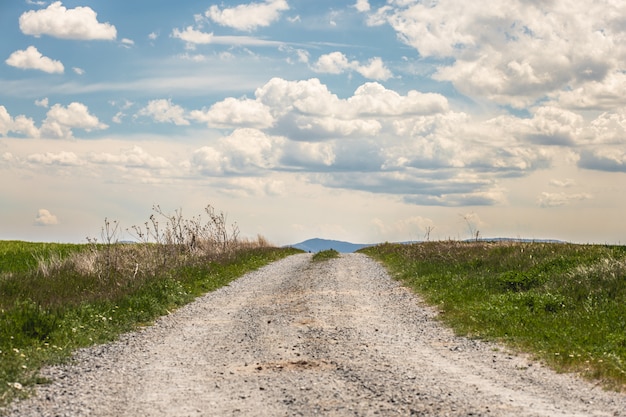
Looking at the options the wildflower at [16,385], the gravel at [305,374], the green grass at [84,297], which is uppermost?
the green grass at [84,297]

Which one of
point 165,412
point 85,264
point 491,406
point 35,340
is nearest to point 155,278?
point 85,264

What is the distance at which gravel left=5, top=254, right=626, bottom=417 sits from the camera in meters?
9.36

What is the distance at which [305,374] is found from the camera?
11.3m

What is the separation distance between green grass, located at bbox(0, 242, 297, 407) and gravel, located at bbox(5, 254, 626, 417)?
553mm

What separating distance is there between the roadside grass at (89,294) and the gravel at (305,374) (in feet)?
1.88

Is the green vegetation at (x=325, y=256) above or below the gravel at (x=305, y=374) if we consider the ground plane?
above

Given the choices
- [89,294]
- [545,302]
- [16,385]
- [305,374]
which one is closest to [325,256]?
[89,294]

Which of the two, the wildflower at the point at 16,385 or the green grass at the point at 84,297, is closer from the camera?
the wildflower at the point at 16,385

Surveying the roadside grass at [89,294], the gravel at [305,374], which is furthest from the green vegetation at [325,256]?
the gravel at [305,374]

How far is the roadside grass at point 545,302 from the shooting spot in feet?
42.6

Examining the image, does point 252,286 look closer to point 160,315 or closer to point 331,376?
point 160,315

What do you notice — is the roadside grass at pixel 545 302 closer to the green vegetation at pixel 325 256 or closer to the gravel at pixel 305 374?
the gravel at pixel 305 374

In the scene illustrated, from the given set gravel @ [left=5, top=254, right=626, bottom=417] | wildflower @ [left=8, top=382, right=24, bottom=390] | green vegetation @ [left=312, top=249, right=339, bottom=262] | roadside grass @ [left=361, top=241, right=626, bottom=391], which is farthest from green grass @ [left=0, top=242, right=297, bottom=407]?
roadside grass @ [left=361, top=241, right=626, bottom=391]

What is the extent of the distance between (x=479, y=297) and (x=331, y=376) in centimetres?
1079
